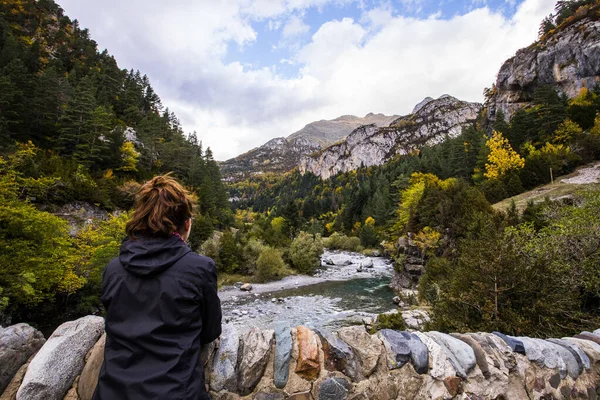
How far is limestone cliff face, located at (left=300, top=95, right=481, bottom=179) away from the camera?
164m

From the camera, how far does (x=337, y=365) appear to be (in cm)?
257

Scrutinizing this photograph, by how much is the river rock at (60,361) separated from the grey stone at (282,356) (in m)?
1.55

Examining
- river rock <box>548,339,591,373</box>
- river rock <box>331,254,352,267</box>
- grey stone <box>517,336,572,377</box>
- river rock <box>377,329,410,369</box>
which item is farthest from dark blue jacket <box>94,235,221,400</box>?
river rock <box>331,254,352,267</box>

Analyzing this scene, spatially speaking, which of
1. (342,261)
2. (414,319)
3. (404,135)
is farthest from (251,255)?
(404,135)

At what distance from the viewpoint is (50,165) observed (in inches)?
947

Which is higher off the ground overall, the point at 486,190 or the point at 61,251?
the point at 61,251

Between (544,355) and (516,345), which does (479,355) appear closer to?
(516,345)

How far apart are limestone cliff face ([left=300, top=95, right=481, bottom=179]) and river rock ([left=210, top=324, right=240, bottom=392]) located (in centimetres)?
17105

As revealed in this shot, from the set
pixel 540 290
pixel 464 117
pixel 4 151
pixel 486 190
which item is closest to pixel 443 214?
pixel 486 190

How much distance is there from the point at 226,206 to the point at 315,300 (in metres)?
33.8

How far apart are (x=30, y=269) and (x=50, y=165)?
56.8ft

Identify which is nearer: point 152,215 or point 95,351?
point 152,215

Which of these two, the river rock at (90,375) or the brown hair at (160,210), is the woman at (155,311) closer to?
the brown hair at (160,210)

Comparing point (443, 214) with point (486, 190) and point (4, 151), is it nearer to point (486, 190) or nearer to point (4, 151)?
point (486, 190)
